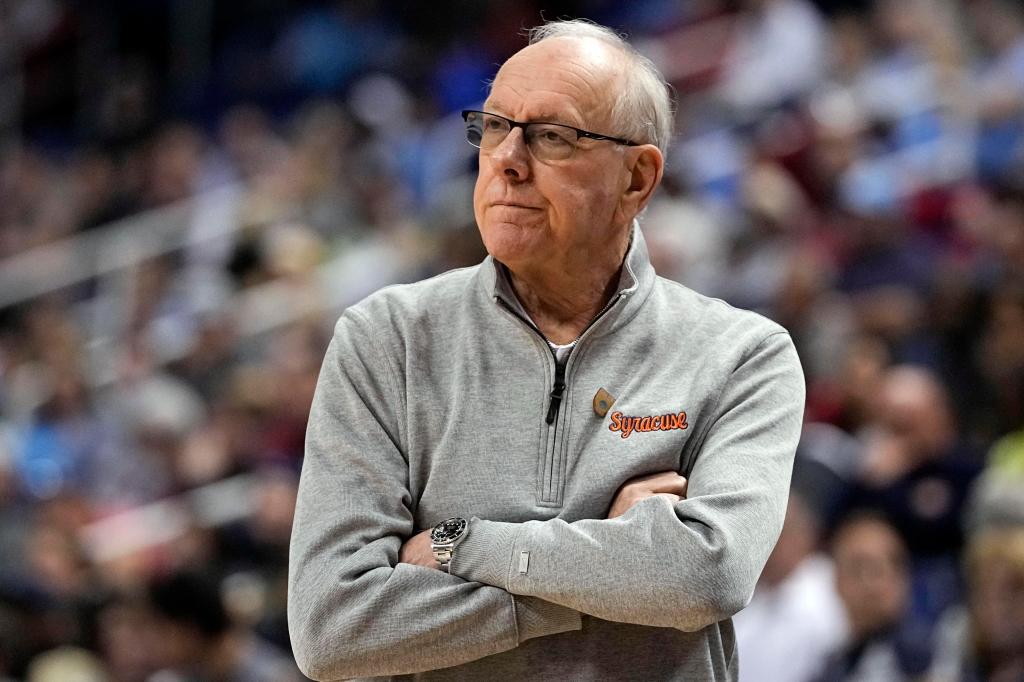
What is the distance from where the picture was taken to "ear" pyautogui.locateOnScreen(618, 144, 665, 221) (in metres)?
2.16

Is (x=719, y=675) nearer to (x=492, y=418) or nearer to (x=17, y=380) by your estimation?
(x=492, y=418)

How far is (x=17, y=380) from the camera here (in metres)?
7.45

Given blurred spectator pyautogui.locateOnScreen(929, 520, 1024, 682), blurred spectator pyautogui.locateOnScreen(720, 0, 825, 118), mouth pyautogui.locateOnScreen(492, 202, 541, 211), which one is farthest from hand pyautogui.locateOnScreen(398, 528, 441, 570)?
blurred spectator pyautogui.locateOnScreen(720, 0, 825, 118)

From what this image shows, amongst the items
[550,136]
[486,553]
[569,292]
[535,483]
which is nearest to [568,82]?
[550,136]

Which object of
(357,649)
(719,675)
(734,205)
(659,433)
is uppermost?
(659,433)

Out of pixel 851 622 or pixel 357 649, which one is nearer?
pixel 357 649

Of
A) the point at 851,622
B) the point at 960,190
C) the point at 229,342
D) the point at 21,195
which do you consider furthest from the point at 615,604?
the point at 21,195

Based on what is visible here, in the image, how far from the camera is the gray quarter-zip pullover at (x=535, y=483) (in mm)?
1942

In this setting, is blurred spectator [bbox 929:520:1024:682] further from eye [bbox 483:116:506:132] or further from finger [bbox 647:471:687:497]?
eye [bbox 483:116:506:132]

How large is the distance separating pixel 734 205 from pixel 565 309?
4802 millimetres

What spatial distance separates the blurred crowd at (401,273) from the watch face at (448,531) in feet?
7.53

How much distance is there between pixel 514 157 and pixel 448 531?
1.72 feet

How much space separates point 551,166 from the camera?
6.86 ft

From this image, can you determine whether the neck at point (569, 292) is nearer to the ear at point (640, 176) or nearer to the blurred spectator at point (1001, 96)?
the ear at point (640, 176)
